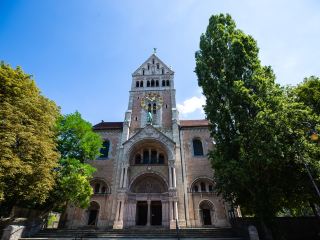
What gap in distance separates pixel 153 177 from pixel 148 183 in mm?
902

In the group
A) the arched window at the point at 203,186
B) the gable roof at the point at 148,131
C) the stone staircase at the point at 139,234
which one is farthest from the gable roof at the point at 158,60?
the stone staircase at the point at 139,234

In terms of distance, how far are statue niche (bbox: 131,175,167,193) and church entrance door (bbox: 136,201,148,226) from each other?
1.40 meters

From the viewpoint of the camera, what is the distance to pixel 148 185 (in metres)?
23.7

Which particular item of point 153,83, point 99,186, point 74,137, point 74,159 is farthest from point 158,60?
point 74,159

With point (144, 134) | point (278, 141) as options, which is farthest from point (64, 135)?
point (278, 141)

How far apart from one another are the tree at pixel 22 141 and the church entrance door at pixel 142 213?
451 inches

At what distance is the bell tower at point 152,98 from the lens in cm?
2770

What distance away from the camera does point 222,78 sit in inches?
605

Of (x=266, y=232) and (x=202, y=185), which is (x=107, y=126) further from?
(x=266, y=232)

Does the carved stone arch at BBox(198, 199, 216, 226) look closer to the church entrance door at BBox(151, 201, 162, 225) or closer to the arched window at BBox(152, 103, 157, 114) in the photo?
the church entrance door at BBox(151, 201, 162, 225)

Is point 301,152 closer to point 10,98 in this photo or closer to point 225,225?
point 225,225

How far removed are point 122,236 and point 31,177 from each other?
26.3 ft

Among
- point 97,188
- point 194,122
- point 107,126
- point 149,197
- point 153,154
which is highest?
point 194,122

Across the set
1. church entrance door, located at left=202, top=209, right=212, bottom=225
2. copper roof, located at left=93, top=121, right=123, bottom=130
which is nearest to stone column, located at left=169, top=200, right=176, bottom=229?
church entrance door, located at left=202, top=209, right=212, bottom=225
